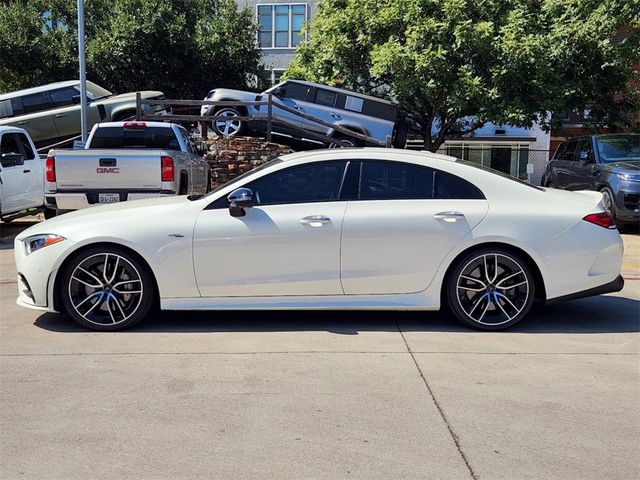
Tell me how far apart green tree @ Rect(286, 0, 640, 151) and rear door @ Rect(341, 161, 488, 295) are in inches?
465

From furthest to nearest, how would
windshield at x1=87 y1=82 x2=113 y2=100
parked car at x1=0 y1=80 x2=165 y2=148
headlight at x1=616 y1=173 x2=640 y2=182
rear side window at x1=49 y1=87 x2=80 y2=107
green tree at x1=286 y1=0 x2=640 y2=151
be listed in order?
windshield at x1=87 y1=82 x2=113 y2=100
rear side window at x1=49 y1=87 x2=80 y2=107
parked car at x1=0 y1=80 x2=165 y2=148
green tree at x1=286 y1=0 x2=640 y2=151
headlight at x1=616 y1=173 x2=640 y2=182

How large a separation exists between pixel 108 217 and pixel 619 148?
10903mm

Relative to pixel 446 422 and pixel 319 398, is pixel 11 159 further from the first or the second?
pixel 446 422

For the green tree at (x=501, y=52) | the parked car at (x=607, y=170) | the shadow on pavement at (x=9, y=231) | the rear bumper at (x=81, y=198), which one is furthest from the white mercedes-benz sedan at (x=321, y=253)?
the green tree at (x=501, y=52)

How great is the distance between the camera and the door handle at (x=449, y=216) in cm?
590

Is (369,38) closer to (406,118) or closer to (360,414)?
(406,118)

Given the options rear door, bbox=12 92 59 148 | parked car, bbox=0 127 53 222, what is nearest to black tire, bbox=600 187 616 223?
parked car, bbox=0 127 53 222

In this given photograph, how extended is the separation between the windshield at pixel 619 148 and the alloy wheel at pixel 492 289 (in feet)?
27.3

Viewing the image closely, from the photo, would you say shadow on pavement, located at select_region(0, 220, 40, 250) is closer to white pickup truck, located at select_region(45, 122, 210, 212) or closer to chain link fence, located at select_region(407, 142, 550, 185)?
white pickup truck, located at select_region(45, 122, 210, 212)

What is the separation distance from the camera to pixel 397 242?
5.87 m

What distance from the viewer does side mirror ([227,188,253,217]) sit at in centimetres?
582

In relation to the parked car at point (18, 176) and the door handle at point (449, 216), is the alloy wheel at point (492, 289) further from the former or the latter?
the parked car at point (18, 176)

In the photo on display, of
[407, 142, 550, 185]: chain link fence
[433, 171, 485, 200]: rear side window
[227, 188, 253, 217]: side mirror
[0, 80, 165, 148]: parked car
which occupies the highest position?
[0, 80, 165, 148]: parked car

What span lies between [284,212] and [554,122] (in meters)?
15.2
